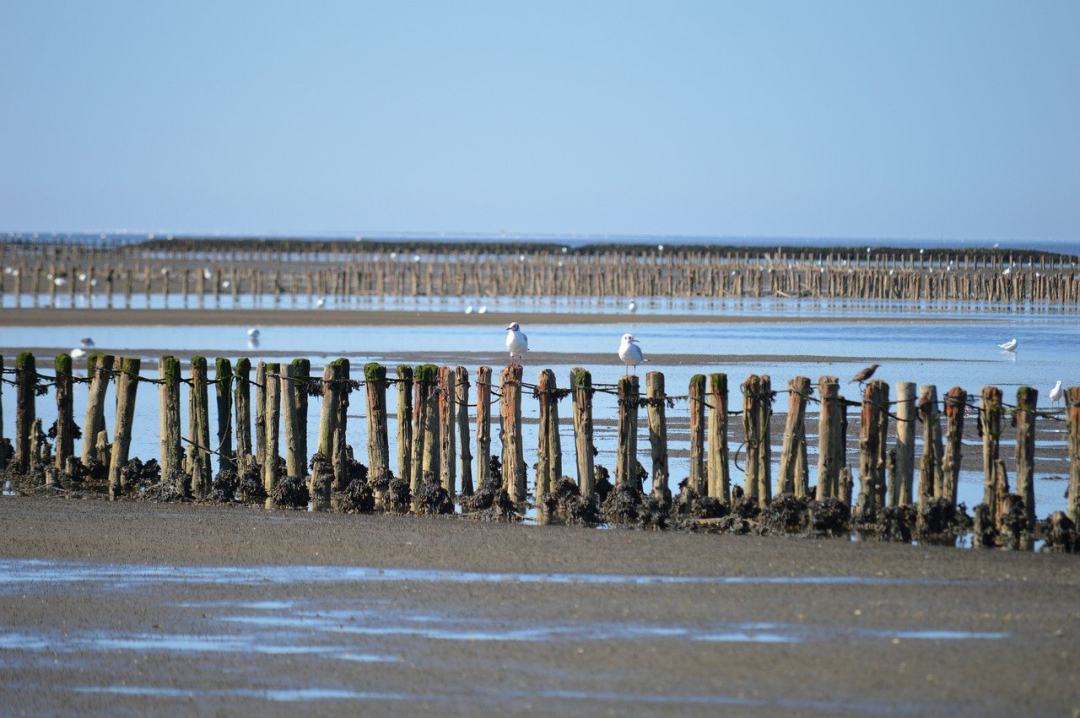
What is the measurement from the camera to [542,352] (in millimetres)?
32812

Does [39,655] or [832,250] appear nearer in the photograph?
Result: [39,655]

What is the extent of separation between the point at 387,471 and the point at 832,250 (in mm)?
99723

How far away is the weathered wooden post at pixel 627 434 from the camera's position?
502 inches

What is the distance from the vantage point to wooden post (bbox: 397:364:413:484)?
13.4 m

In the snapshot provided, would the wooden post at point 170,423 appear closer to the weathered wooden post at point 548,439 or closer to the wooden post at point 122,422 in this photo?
the wooden post at point 122,422

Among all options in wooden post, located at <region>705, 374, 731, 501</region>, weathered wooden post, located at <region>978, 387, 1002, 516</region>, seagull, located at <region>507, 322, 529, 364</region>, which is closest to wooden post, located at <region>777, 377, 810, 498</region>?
wooden post, located at <region>705, 374, 731, 501</region>

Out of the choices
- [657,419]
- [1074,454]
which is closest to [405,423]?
[657,419]

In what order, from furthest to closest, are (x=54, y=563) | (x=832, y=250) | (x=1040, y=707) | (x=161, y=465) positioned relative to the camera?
(x=832, y=250), (x=161, y=465), (x=54, y=563), (x=1040, y=707)

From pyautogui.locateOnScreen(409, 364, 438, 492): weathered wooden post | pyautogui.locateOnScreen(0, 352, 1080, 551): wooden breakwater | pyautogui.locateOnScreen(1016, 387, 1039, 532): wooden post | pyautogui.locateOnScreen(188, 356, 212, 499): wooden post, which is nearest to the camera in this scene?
pyautogui.locateOnScreen(1016, 387, 1039, 532): wooden post

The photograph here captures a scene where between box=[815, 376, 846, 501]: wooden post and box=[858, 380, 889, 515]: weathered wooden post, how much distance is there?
0.18 metres

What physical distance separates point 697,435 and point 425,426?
2.33 metres

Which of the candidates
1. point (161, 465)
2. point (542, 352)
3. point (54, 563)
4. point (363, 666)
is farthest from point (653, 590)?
point (542, 352)

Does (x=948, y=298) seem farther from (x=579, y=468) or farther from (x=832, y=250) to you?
(x=579, y=468)

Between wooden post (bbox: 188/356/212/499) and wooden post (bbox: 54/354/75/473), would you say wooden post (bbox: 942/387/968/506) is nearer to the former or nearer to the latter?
wooden post (bbox: 188/356/212/499)
